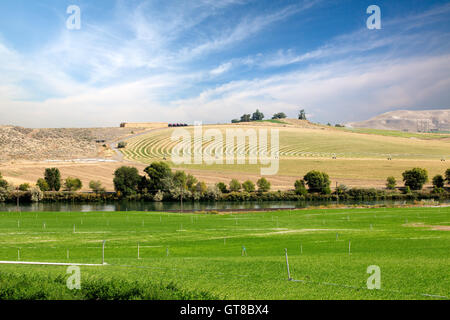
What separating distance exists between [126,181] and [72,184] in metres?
14.2

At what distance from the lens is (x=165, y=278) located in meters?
15.2

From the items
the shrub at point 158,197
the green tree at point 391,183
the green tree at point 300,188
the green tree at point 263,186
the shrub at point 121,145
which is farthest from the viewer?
the shrub at point 121,145

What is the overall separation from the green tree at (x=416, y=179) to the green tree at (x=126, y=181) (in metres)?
68.1

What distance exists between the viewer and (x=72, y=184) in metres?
91.0

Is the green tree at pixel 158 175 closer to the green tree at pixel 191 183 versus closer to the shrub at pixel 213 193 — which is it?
the green tree at pixel 191 183

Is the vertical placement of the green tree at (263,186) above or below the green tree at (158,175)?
below

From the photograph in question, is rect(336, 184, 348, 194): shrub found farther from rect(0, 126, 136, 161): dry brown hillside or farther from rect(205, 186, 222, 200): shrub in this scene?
rect(0, 126, 136, 161): dry brown hillside

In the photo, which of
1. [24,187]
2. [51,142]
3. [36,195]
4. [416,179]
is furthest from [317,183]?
[51,142]

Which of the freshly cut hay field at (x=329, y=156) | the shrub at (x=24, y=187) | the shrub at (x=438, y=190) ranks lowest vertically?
the shrub at (x=438, y=190)

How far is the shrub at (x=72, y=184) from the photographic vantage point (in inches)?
3586

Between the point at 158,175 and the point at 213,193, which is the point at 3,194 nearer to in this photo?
the point at 158,175

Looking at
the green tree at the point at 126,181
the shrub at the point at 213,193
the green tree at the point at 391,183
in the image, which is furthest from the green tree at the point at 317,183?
the green tree at the point at 126,181
